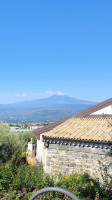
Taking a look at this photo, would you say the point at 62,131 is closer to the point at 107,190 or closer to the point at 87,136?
the point at 87,136

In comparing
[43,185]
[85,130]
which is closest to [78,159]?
[85,130]

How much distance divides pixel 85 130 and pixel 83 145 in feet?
5.25

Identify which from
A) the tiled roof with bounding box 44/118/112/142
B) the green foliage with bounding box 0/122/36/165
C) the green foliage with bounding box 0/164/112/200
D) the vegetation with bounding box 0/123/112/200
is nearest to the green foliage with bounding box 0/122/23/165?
the green foliage with bounding box 0/122/36/165

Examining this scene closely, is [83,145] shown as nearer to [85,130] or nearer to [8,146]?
[85,130]

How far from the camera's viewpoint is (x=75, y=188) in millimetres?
7211

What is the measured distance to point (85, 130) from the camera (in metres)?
14.0

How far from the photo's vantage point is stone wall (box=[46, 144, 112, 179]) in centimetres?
1184

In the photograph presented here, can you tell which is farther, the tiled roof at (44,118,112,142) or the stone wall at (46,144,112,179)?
the tiled roof at (44,118,112,142)

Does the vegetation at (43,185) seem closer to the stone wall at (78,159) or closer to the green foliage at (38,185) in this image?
the green foliage at (38,185)

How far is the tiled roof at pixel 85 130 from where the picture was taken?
12440mm

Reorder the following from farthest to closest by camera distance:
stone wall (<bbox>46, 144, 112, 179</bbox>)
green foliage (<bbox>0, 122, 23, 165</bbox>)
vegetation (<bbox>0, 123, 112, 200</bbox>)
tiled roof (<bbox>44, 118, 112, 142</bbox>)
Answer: green foliage (<bbox>0, 122, 23, 165</bbox>) → tiled roof (<bbox>44, 118, 112, 142</bbox>) → stone wall (<bbox>46, 144, 112, 179</bbox>) → vegetation (<bbox>0, 123, 112, 200</bbox>)

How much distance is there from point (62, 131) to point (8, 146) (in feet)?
18.2

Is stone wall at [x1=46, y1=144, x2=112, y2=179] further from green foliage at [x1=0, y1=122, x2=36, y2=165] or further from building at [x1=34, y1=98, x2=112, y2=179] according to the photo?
green foliage at [x1=0, y1=122, x2=36, y2=165]

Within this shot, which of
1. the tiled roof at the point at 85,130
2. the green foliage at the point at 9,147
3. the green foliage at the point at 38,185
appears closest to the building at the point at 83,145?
the tiled roof at the point at 85,130
